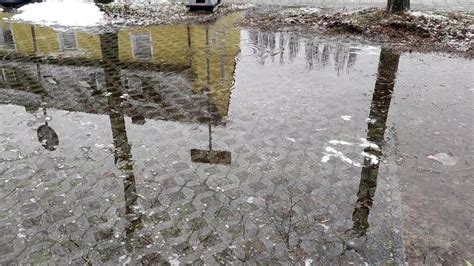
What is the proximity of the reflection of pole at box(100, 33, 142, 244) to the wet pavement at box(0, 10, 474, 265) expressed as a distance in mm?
27

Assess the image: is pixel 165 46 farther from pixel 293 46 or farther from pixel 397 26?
pixel 397 26

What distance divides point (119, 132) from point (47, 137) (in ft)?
3.67

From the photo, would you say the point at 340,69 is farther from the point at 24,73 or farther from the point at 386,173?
the point at 24,73

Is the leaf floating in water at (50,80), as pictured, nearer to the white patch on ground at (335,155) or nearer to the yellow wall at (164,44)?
the yellow wall at (164,44)

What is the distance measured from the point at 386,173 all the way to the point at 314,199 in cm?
116

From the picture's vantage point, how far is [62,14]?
1544 cm

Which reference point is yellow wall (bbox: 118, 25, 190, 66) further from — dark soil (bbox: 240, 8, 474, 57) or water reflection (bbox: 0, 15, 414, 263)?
dark soil (bbox: 240, 8, 474, 57)

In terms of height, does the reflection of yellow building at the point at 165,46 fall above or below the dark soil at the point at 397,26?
below

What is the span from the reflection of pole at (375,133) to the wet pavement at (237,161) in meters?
0.03

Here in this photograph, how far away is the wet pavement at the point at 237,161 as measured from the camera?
3.99 m

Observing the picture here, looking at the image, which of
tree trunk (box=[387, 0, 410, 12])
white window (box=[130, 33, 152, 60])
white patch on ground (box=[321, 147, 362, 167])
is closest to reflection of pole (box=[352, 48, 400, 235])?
white patch on ground (box=[321, 147, 362, 167])

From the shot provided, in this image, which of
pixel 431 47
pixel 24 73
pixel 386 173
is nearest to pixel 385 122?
pixel 386 173

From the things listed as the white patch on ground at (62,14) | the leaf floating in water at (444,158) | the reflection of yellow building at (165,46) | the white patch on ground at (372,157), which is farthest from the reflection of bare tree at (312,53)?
the white patch on ground at (62,14)

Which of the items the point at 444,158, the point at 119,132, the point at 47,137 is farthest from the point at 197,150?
the point at 444,158
